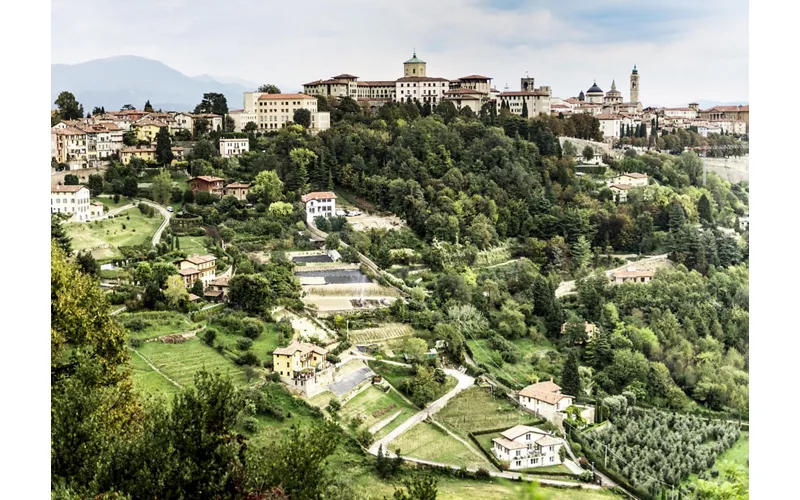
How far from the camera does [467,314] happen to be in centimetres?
750

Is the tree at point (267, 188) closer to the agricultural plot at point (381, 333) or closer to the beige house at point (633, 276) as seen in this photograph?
the agricultural plot at point (381, 333)

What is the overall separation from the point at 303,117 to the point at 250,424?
19.0ft

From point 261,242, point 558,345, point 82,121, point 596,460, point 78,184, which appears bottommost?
point 596,460

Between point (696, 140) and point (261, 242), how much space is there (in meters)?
5.61

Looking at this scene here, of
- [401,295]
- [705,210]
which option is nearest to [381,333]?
[401,295]

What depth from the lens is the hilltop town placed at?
16.0 ft

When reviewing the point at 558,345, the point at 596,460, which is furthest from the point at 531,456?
the point at 558,345

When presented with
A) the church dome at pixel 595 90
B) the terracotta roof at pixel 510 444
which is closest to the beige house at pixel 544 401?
the terracotta roof at pixel 510 444

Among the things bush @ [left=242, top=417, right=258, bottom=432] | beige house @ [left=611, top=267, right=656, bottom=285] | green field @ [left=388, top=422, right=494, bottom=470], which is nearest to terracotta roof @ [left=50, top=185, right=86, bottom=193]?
bush @ [left=242, top=417, right=258, bottom=432]

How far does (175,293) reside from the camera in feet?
22.1

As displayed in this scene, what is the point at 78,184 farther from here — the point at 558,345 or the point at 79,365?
the point at 558,345

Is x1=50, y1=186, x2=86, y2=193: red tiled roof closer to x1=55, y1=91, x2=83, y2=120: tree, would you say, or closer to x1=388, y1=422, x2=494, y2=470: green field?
x1=55, y1=91, x2=83, y2=120: tree

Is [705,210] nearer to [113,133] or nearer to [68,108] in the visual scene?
[113,133]

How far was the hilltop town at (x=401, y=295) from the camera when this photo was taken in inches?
192
